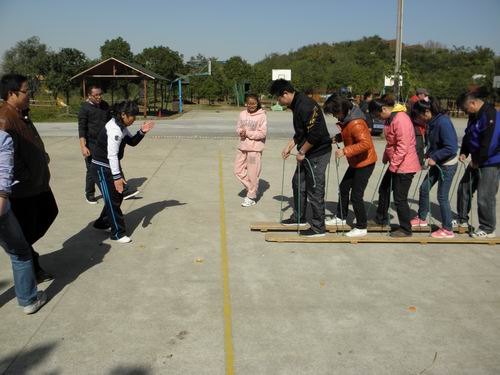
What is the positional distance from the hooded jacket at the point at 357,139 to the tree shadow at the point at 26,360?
355 centimetres

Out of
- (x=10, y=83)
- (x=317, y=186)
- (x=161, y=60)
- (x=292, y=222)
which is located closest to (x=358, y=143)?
(x=317, y=186)

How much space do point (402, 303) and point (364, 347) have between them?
2.80 feet

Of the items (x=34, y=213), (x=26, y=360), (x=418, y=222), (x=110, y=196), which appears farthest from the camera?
(x=418, y=222)

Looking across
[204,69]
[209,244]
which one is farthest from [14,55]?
[209,244]

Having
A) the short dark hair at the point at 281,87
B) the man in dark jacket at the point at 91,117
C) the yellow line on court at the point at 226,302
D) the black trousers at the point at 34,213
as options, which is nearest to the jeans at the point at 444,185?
the short dark hair at the point at 281,87

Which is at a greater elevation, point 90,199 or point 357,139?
point 357,139

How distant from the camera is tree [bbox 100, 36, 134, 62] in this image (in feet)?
207

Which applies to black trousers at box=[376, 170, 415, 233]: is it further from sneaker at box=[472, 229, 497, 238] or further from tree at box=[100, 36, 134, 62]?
tree at box=[100, 36, 134, 62]

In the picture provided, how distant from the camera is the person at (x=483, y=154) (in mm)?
5070

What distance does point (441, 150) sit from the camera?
5410 millimetres

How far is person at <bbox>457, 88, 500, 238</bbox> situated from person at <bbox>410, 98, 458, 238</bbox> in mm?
230

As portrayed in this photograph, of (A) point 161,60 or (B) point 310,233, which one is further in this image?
(A) point 161,60

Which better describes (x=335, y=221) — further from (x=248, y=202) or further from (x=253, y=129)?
(x=253, y=129)

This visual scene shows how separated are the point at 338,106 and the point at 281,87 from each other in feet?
2.41
